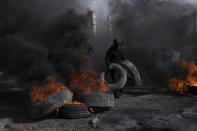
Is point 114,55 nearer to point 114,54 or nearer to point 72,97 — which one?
point 114,54

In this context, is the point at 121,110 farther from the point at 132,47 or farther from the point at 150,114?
the point at 132,47

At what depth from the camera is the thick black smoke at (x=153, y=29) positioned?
21281 millimetres

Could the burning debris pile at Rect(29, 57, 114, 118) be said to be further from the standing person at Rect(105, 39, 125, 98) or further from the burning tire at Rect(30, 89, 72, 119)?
the standing person at Rect(105, 39, 125, 98)

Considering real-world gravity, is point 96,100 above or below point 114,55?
below

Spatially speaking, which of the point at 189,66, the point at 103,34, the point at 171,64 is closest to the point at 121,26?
the point at 103,34

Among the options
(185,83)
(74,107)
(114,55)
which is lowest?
(74,107)

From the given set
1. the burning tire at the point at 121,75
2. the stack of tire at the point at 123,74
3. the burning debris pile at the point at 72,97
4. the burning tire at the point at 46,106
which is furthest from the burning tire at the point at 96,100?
the burning tire at the point at 121,75

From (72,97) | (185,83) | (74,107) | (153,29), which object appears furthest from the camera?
(153,29)

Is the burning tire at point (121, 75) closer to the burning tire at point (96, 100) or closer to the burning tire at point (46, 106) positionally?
the burning tire at point (96, 100)

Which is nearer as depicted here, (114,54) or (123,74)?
(123,74)

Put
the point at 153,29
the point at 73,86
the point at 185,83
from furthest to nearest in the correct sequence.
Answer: the point at 153,29 → the point at 185,83 → the point at 73,86

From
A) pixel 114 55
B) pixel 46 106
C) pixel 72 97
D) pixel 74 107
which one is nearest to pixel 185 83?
pixel 114 55

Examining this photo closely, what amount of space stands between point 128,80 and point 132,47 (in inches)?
494

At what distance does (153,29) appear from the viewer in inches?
1008
